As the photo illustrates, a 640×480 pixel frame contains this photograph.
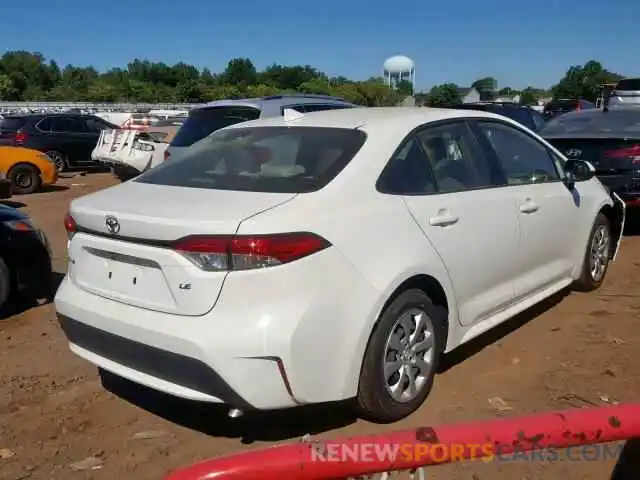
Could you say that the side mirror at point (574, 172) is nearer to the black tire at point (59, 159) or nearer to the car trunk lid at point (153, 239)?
the car trunk lid at point (153, 239)

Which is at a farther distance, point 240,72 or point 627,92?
point 240,72

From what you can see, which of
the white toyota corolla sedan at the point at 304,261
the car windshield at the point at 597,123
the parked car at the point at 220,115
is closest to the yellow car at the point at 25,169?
the parked car at the point at 220,115

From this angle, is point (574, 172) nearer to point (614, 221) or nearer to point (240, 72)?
point (614, 221)

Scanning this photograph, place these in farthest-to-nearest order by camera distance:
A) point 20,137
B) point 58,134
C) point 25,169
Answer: point 58,134 → point 20,137 → point 25,169

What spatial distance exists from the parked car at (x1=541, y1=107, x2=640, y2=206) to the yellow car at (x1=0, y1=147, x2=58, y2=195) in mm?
9675

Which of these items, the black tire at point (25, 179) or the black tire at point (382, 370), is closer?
the black tire at point (382, 370)

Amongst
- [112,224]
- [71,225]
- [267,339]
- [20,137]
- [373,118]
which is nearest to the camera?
[267,339]

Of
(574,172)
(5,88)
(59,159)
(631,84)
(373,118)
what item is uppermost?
(5,88)

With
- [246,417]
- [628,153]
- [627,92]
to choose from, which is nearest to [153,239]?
[246,417]

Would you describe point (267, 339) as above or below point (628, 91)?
below

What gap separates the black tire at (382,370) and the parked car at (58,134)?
14590 mm

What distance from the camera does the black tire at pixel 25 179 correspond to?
13.2m

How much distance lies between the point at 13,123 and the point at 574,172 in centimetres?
1455

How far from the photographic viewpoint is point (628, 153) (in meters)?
7.22
